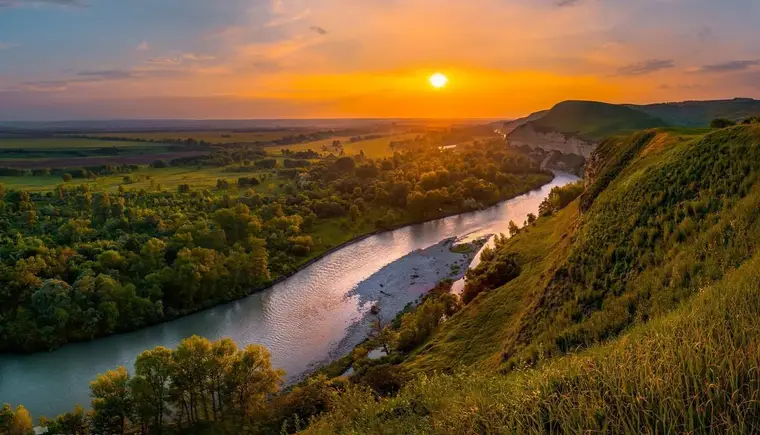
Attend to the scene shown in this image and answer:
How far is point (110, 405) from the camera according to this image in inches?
994

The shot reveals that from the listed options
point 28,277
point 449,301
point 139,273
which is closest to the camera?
point 449,301

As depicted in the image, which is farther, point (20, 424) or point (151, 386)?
point (151, 386)

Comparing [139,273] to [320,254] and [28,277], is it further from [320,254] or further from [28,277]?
[320,254]

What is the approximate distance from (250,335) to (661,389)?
3997cm

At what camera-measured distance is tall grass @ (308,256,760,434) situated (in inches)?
200

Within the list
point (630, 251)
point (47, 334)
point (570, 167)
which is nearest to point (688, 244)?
point (630, 251)

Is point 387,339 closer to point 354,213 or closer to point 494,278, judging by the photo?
point 494,278

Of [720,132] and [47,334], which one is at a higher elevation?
[720,132]

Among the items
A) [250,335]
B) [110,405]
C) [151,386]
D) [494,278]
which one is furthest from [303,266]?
[110,405]

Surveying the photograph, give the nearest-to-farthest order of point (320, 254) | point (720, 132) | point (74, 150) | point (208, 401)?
point (720, 132), point (208, 401), point (320, 254), point (74, 150)

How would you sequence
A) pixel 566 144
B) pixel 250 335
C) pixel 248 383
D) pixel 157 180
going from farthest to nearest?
pixel 566 144, pixel 157 180, pixel 250 335, pixel 248 383

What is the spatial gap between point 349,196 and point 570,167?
8605cm

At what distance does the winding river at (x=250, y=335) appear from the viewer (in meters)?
33.7

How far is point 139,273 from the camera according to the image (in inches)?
1868
